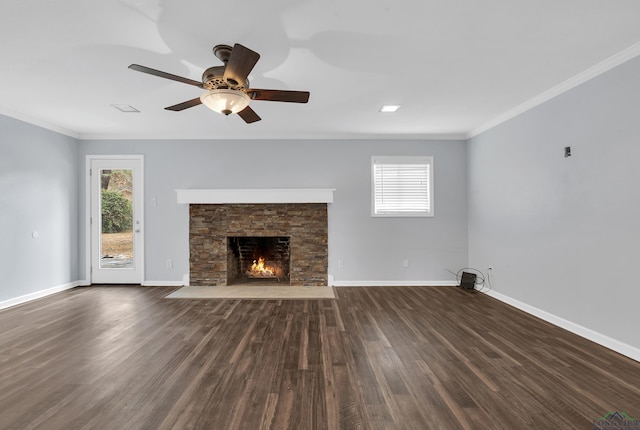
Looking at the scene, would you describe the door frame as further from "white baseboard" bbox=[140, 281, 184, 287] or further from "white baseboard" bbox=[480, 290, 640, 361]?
"white baseboard" bbox=[480, 290, 640, 361]

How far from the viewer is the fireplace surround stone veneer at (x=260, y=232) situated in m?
5.00

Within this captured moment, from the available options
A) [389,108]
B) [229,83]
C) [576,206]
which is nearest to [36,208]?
[229,83]

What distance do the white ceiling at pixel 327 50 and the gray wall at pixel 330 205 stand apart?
108 centimetres

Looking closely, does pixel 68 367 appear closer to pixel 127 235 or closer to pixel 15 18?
pixel 15 18

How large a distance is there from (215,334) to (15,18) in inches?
112

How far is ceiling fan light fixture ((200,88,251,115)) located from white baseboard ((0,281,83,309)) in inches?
157

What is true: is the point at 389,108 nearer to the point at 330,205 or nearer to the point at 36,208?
the point at 330,205

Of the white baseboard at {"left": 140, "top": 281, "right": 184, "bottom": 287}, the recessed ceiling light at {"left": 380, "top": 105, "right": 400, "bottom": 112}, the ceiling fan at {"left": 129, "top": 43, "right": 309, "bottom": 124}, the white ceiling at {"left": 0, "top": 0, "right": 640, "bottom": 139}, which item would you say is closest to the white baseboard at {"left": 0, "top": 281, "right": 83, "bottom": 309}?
the white baseboard at {"left": 140, "top": 281, "right": 184, "bottom": 287}

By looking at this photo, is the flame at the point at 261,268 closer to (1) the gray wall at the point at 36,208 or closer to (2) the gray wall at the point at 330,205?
(2) the gray wall at the point at 330,205

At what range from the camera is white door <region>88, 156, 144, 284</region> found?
5.02 m

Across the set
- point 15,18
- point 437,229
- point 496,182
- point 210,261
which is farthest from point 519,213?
point 15,18

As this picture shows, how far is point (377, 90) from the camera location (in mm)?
3236

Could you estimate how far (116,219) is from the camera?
5.05 m

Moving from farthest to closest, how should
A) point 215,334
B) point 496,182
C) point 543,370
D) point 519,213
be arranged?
point 496,182 → point 519,213 → point 215,334 → point 543,370
